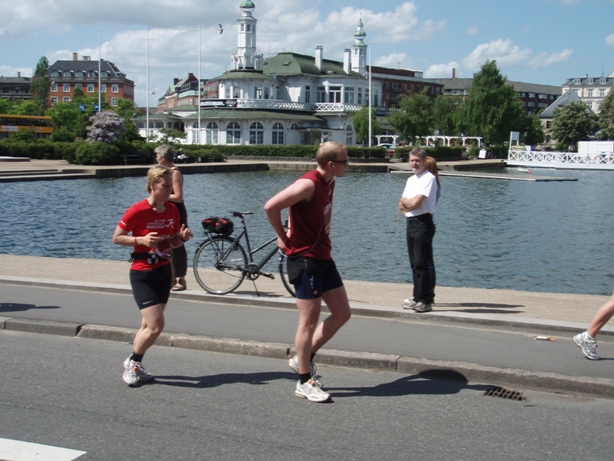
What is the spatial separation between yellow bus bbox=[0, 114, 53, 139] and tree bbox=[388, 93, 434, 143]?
136 feet

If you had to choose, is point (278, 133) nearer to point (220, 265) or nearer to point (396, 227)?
point (396, 227)

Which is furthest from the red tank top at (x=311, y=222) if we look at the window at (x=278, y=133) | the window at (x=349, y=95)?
the window at (x=349, y=95)

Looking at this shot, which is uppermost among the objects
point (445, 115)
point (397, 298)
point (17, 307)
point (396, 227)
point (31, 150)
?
point (445, 115)

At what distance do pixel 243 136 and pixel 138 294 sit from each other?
84605mm

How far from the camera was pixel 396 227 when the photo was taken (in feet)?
88.2

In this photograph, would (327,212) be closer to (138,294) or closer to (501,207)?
(138,294)

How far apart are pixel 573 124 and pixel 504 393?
124336mm

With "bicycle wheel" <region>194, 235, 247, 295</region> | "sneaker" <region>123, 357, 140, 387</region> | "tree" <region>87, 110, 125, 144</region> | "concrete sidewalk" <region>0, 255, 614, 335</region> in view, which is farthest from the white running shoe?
"tree" <region>87, 110, 125, 144</region>

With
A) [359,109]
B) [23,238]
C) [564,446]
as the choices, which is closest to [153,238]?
[564,446]

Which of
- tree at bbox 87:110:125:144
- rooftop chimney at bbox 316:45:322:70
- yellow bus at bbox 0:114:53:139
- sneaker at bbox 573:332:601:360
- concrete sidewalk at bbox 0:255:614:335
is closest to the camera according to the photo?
sneaker at bbox 573:332:601:360

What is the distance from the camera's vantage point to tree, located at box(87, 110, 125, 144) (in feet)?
201

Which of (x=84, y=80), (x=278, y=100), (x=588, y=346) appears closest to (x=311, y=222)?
(x=588, y=346)

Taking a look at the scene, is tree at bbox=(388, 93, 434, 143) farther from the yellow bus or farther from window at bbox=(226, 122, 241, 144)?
the yellow bus

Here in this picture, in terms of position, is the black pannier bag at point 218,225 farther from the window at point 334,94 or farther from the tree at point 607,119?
the tree at point 607,119
